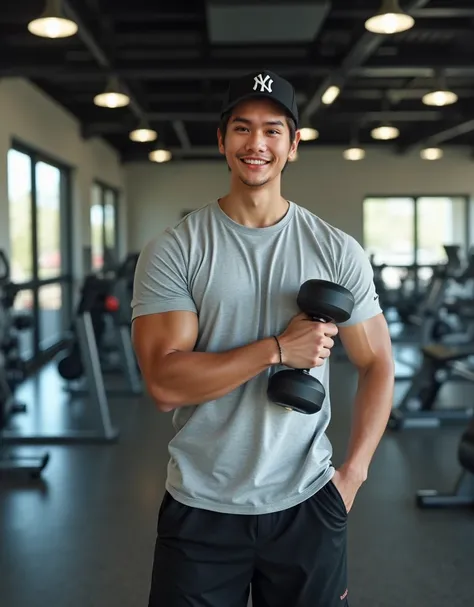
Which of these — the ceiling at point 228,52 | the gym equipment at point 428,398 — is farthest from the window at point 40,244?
the gym equipment at point 428,398

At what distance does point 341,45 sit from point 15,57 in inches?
84.9

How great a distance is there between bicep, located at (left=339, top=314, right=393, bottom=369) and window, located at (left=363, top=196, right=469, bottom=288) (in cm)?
916

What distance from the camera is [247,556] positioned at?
1022mm

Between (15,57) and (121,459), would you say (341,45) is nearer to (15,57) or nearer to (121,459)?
(15,57)

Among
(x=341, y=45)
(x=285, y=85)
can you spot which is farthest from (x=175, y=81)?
(x=285, y=85)

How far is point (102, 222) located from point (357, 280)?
814cm

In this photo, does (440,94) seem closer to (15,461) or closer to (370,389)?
(15,461)

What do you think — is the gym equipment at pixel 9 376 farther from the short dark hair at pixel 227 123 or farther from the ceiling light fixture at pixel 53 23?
the short dark hair at pixel 227 123

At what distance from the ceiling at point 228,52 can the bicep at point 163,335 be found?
2.90 metres

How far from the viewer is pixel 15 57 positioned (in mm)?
4633

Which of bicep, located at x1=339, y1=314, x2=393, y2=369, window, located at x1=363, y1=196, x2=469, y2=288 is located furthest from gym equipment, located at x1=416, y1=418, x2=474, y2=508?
window, located at x1=363, y1=196, x2=469, y2=288

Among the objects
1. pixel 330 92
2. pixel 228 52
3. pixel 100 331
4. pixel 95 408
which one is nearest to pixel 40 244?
pixel 100 331

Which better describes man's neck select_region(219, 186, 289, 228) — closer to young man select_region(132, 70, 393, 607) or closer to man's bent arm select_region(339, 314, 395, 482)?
young man select_region(132, 70, 393, 607)

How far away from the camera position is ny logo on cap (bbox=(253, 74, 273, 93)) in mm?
1000
